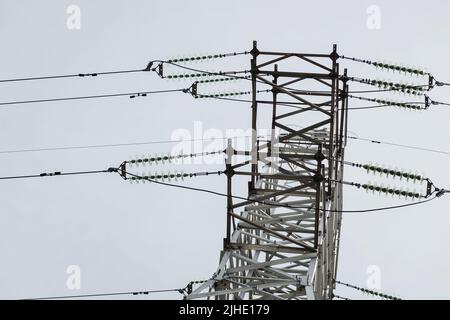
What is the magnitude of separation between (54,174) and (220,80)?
22.5 ft

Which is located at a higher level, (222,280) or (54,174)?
(54,174)

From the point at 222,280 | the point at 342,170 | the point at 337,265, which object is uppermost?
the point at 342,170

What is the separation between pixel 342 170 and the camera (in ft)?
82.5

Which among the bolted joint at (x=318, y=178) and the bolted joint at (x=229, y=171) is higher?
the bolted joint at (x=229, y=171)

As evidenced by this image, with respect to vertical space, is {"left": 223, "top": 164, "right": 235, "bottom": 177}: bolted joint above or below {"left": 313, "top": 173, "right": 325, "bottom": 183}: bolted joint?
above

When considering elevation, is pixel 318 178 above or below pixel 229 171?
below
